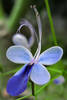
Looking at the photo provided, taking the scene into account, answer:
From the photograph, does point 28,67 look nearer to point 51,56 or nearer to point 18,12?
point 51,56

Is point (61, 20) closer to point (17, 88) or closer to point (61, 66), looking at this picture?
point (61, 66)

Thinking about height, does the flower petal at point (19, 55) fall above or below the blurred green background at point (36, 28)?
above

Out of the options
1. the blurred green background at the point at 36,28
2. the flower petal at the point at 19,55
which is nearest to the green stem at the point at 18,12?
the blurred green background at the point at 36,28

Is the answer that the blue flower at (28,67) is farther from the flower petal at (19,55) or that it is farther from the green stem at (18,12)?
the green stem at (18,12)

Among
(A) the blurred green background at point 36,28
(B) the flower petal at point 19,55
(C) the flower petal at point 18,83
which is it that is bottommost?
(A) the blurred green background at point 36,28

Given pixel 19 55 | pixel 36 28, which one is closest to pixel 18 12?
pixel 36 28

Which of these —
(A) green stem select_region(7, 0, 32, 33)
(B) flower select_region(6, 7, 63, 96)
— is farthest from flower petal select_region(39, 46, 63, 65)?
(A) green stem select_region(7, 0, 32, 33)

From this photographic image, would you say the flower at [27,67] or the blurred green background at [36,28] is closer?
the flower at [27,67]

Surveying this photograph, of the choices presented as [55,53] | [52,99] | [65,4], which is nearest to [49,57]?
[55,53]
